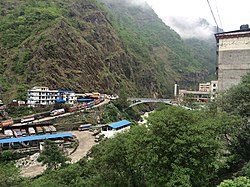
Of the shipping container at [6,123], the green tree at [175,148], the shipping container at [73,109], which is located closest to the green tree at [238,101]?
the green tree at [175,148]

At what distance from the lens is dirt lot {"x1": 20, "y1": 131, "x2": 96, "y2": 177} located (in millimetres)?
24344

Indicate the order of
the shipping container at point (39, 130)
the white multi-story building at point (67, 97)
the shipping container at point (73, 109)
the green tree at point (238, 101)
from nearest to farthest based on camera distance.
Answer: the green tree at point (238, 101), the shipping container at point (39, 130), the shipping container at point (73, 109), the white multi-story building at point (67, 97)

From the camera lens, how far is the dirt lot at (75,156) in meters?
24.3

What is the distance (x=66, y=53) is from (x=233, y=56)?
46.5 meters

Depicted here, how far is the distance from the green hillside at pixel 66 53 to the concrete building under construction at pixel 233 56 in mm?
36294

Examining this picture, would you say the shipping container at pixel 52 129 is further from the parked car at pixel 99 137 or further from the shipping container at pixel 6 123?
the parked car at pixel 99 137

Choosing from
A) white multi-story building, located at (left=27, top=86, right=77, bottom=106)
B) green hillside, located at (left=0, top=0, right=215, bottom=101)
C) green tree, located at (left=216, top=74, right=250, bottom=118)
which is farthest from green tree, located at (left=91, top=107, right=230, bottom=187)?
green hillside, located at (left=0, top=0, right=215, bottom=101)

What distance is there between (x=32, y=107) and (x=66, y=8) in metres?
51.8

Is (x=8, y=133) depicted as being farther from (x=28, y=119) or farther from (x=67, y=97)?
(x=67, y=97)

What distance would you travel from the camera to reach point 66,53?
62.1m

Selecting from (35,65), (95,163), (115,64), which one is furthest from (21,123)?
(115,64)

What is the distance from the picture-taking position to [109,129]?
41094mm

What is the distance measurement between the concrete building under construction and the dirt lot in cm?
1882

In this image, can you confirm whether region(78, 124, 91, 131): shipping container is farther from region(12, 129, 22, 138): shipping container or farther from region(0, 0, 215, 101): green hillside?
region(0, 0, 215, 101): green hillside
